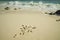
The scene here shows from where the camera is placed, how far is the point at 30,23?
1273mm

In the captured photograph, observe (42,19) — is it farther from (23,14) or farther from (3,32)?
(3,32)

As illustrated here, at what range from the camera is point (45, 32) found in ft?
4.18

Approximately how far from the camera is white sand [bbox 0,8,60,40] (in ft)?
4.10

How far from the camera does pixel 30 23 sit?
1.27m

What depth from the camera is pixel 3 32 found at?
1.30 metres

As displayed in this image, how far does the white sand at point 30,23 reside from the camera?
4.10 feet

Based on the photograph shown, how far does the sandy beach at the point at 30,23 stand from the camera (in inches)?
49.2

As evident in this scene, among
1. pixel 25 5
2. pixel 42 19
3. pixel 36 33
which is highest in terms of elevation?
pixel 25 5

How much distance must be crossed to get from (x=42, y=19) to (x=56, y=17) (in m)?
0.14

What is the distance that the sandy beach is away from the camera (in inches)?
49.2

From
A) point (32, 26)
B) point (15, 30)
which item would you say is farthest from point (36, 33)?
point (15, 30)

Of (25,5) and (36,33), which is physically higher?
(25,5)

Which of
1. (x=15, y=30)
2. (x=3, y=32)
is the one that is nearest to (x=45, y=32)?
(x=15, y=30)

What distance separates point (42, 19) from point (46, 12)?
85mm
